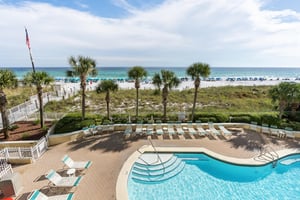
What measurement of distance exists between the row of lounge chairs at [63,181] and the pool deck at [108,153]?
0.23m

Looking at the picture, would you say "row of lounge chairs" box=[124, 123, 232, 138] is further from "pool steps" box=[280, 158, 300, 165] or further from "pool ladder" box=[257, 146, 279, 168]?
"pool steps" box=[280, 158, 300, 165]

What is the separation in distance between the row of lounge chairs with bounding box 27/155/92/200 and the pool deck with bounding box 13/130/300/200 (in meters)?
0.23

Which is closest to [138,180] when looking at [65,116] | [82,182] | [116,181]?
[116,181]

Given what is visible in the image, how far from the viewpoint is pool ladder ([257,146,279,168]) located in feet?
30.6

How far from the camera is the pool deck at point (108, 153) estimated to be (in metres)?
7.16

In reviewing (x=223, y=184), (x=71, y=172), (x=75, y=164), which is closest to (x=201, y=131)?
(x=223, y=184)

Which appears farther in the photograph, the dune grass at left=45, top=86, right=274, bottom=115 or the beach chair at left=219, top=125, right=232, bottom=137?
the dune grass at left=45, top=86, right=274, bottom=115

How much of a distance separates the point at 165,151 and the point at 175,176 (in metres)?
1.86

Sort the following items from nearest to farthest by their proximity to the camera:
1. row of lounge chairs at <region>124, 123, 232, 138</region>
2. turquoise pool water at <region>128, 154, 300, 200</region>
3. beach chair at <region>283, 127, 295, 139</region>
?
turquoise pool water at <region>128, 154, 300, 200</region>, beach chair at <region>283, 127, 295, 139</region>, row of lounge chairs at <region>124, 123, 232, 138</region>

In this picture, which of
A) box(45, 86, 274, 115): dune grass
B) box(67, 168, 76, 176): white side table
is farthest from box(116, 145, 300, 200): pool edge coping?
box(45, 86, 274, 115): dune grass

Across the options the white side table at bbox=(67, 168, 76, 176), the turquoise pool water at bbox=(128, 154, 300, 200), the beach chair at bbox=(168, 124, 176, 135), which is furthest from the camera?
the beach chair at bbox=(168, 124, 176, 135)

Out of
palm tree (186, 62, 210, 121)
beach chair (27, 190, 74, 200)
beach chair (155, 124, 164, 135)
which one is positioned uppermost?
palm tree (186, 62, 210, 121)

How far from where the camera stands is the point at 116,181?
7.44 metres

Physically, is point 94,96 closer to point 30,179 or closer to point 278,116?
point 30,179
